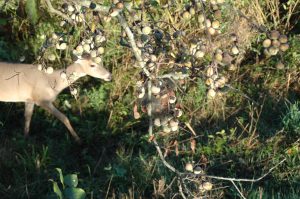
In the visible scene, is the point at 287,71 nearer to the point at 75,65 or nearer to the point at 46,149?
the point at 75,65

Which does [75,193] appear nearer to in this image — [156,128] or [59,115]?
[156,128]

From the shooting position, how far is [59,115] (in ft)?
16.0

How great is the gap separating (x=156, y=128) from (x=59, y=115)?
100cm

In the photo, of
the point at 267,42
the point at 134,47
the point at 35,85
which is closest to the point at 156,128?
the point at 35,85

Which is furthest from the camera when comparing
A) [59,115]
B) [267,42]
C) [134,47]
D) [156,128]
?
[59,115]

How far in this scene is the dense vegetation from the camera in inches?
161

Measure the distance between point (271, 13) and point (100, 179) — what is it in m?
2.76

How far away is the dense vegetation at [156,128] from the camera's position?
4086mm

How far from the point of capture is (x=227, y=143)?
4.57 metres

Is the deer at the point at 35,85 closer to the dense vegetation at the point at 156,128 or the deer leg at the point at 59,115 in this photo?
the deer leg at the point at 59,115

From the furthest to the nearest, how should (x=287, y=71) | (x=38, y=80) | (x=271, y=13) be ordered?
(x=271, y=13)
(x=287, y=71)
(x=38, y=80)

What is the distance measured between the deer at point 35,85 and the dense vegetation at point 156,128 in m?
0.12

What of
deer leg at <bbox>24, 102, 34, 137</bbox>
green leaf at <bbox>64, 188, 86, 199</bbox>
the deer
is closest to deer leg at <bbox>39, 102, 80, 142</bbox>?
the deer

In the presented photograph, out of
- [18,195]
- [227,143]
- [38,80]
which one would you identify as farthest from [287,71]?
[18,195]
